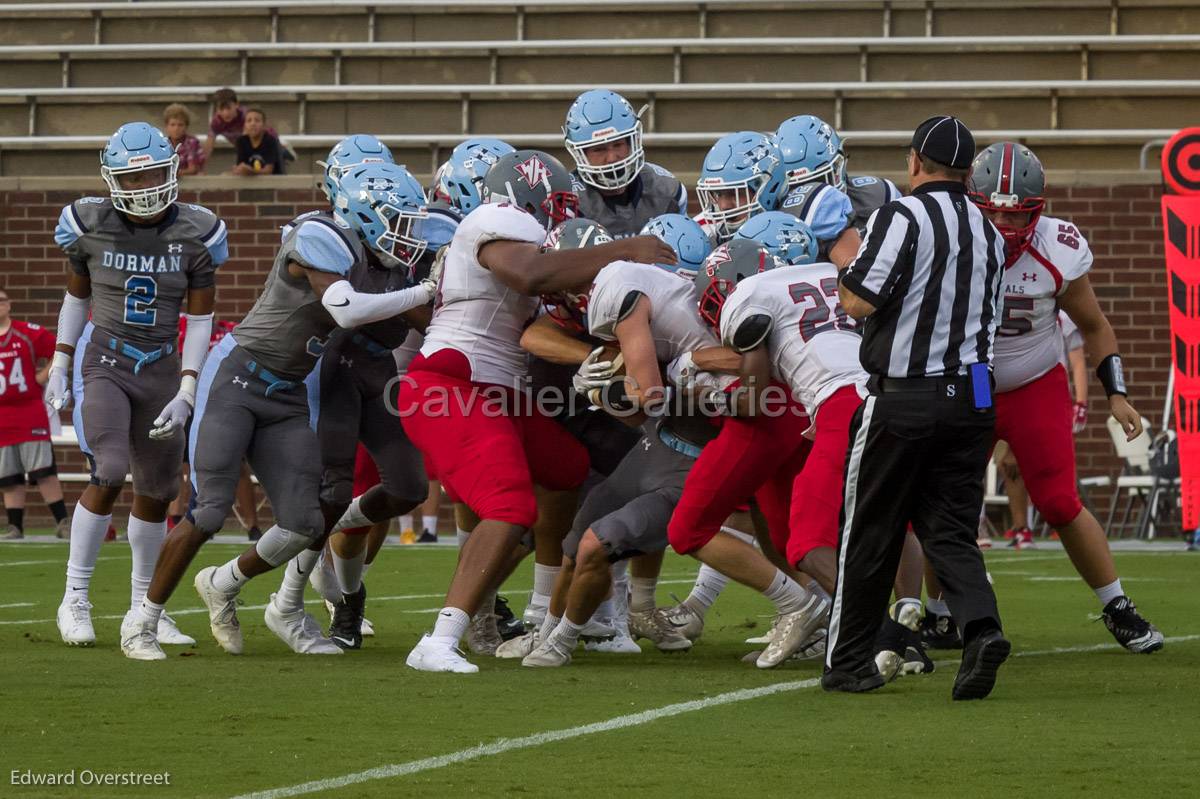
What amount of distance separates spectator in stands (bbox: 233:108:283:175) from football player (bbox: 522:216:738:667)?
30.4 ft

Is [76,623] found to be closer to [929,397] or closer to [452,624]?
[452,624]

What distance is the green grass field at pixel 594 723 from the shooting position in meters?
4.02

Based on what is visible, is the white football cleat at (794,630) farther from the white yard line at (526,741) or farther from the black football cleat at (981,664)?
the black football cleat at (981,664)

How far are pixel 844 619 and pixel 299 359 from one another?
2213mm

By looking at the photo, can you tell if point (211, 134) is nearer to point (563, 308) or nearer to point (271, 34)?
point (271, 34)

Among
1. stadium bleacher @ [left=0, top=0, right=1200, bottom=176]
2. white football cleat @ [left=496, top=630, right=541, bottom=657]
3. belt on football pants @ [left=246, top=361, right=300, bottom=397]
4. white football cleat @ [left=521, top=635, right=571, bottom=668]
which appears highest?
stadium bleacher @ [left=0, top=0, right=1200, bottom=176]

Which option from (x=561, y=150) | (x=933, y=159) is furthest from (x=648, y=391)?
(x=561, y=150)

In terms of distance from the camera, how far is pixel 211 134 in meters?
15.5

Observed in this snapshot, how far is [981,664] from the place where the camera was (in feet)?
16.5

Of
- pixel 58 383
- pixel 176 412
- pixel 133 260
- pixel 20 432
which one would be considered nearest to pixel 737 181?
pixel 176 412

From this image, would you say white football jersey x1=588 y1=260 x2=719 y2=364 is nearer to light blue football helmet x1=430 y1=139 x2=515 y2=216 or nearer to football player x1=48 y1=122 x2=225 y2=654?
light blue football helmet x1=430 y1=139 x2=515 y2=216

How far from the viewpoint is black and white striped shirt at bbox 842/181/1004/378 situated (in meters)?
5.00

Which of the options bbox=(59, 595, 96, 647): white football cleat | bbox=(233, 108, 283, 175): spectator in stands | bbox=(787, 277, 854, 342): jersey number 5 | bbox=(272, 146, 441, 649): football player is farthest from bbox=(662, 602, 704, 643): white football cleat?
bbox=(233, 108, 283, 175): spectator in stands

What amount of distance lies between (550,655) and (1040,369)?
79.3 inches
